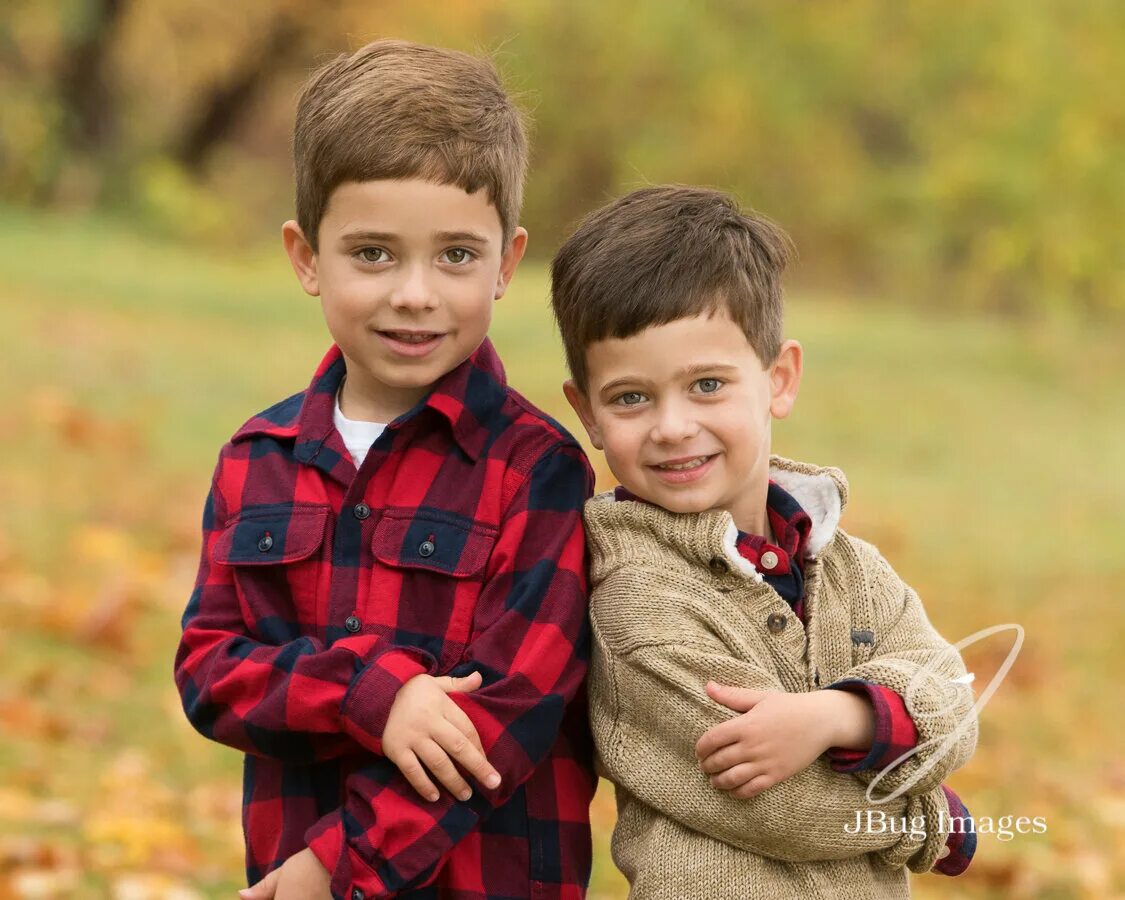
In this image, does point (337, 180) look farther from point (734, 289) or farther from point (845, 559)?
point (845, 559)

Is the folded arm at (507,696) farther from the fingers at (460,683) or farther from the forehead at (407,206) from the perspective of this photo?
the forehead at (407,206)

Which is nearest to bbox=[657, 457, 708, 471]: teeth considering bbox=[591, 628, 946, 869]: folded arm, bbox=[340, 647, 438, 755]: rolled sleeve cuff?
bbox=[591, 628, 946, 869]: folded arm

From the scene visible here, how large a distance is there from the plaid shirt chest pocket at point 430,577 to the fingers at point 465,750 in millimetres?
153

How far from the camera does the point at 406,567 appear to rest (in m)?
2.29

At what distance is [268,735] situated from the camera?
7.30 ft

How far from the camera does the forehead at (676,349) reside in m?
2.27

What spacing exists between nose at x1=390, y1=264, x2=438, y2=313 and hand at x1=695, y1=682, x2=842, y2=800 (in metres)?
0.74

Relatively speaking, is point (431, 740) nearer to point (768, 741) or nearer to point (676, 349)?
point (768, 741)

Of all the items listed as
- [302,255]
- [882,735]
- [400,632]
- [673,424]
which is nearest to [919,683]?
[882,735]

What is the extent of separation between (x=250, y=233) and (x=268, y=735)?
34.2 feet

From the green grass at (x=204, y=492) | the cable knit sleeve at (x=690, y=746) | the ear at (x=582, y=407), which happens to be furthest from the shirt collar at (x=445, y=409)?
the green grass at (x=204, y=492)

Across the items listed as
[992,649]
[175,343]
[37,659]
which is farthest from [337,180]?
[175,343]

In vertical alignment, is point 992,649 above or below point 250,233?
below

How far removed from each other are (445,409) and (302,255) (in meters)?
0.37
